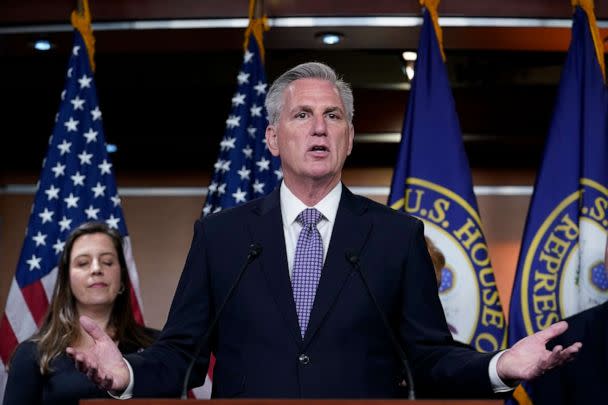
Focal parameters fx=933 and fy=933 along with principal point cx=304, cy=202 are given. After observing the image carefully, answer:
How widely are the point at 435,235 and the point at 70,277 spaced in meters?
1.58

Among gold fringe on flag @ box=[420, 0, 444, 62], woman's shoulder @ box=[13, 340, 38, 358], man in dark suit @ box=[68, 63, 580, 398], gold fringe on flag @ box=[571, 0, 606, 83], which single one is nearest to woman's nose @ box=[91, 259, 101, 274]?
woman's shoulder @ box=[13, 340, 38, 358]

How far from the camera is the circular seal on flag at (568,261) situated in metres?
3.97

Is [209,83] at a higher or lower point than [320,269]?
higher

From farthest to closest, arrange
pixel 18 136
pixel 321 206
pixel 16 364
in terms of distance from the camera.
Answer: pixel 18 136
pixel 16 364
pixel 321 206

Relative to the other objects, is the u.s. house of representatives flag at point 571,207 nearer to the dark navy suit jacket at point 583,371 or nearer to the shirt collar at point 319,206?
the dark navy suit jacket at point 583,371

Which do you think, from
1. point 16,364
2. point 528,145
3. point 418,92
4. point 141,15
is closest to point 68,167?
point 141,15

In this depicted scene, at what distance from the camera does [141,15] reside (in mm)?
4508

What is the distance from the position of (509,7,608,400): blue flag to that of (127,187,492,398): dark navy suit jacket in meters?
1.99

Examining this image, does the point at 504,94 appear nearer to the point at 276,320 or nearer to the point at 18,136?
the point at 18,136

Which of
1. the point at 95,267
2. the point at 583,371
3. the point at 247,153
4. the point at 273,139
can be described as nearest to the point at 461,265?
the point at 583,371

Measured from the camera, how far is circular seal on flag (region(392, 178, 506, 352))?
13.3ft

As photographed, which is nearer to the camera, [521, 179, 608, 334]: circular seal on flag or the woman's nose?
the woman's nose

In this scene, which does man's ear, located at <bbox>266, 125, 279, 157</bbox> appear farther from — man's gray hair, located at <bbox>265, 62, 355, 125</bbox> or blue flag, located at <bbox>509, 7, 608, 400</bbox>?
blue flag, located at <bbox>509, 7, 608, 400</bbox>

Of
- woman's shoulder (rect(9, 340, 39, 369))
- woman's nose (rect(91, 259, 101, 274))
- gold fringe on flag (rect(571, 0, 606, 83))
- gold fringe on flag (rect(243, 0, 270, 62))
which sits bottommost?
woman's shoulder (rect(9, 340, 39, 369))
